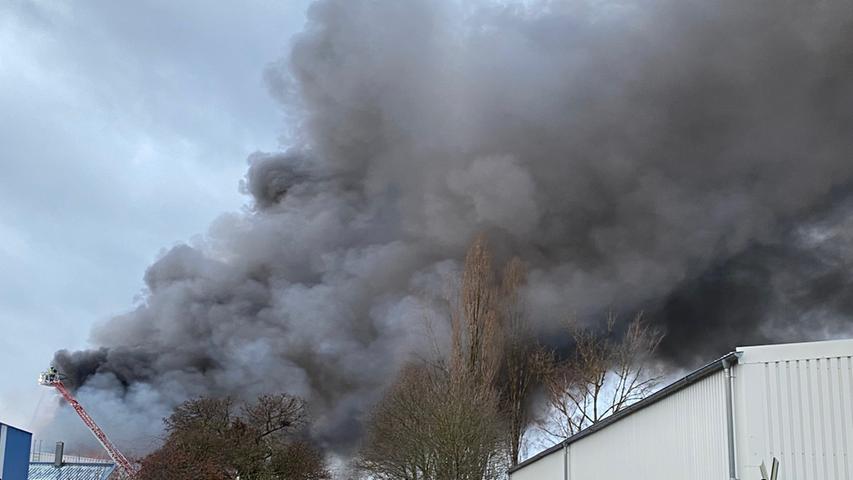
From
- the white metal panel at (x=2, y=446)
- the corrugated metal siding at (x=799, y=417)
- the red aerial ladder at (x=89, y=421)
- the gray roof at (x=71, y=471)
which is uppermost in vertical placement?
the red aerial ladder at (x=89, y=421)

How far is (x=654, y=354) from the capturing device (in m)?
37.2

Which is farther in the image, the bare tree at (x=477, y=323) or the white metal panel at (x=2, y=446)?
the bare tree at (x=477, y=323)

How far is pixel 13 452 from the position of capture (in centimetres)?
2331

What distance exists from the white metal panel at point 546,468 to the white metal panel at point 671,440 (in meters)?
3.30

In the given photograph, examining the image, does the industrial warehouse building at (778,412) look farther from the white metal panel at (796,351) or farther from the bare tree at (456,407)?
the bare tree at (456,407)

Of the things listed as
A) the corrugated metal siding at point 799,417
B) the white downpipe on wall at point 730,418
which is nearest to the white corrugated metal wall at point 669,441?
the white downpipe on wall at point 730,418

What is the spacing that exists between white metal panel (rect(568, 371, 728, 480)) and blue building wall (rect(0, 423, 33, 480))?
1337 cm

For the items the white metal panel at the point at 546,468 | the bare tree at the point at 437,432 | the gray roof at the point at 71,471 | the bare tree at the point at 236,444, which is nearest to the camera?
the white metal panel at the point at 546,468

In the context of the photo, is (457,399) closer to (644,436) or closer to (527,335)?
(527,335)

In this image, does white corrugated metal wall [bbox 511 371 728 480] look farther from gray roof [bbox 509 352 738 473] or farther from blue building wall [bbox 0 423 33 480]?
blue building wall [bbox 0 423 33 480]

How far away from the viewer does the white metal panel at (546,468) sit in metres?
22.9

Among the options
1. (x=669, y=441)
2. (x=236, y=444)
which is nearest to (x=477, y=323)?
(x=236, y=444)

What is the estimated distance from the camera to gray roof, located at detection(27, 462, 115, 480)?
37.6m

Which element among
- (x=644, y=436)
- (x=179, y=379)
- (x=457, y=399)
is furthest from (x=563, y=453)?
(x=179, y=379)
